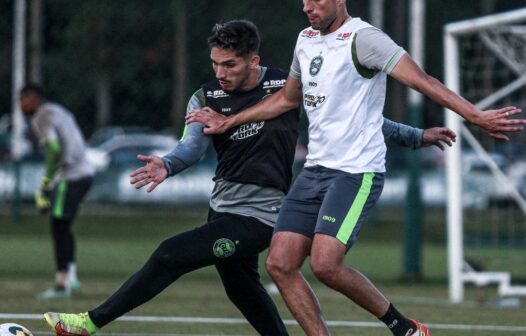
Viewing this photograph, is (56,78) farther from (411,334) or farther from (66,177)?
(411,334)

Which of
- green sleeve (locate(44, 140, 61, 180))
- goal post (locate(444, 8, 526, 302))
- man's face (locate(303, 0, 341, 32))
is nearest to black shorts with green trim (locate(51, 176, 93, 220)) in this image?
green sleeve (locate(44, 140, 61, 180))

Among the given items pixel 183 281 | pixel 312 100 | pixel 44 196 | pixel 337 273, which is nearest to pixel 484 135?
pixel 183 281

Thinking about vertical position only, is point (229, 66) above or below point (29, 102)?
above

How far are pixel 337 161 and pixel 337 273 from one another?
625 mm

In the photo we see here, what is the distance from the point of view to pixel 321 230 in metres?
6.93

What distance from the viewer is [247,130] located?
739 cm

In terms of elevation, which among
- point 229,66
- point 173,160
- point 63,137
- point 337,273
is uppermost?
point 229,66

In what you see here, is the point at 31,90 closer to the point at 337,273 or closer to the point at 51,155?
the point at 51,155

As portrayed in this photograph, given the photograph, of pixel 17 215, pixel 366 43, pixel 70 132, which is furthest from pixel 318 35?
pixel 17 215

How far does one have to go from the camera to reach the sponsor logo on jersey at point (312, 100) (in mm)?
7051

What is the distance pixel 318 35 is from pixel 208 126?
81 centimetres

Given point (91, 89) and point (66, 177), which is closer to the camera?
point (66, 177)

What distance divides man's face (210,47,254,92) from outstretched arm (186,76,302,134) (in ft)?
0.61

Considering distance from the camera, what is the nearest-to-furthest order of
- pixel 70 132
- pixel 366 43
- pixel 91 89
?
pixel 366 43
pixel 70 132
pixel 91 89
